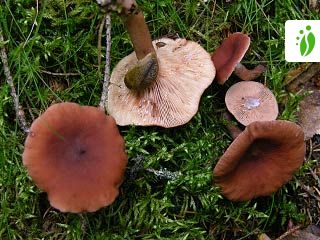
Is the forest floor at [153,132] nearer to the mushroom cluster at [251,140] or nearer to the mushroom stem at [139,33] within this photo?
the mushroom cluster at [251,140]

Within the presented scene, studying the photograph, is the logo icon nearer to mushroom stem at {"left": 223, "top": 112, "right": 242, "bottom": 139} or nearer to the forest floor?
the forest floor

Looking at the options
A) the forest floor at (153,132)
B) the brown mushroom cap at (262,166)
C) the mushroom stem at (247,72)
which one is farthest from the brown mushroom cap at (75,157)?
the mushroom stem at (247,72)

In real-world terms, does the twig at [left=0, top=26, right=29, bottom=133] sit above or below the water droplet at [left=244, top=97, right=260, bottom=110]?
above

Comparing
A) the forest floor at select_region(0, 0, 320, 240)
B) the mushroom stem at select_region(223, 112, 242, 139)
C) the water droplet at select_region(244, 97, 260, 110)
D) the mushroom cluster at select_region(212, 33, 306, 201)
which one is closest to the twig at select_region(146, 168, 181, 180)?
the forest floor at select_region(0, 0, 320, 240)

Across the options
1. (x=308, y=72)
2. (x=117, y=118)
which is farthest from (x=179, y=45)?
(x=308, y=72)

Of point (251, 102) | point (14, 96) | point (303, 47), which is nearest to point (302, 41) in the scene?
point (303, 47)
